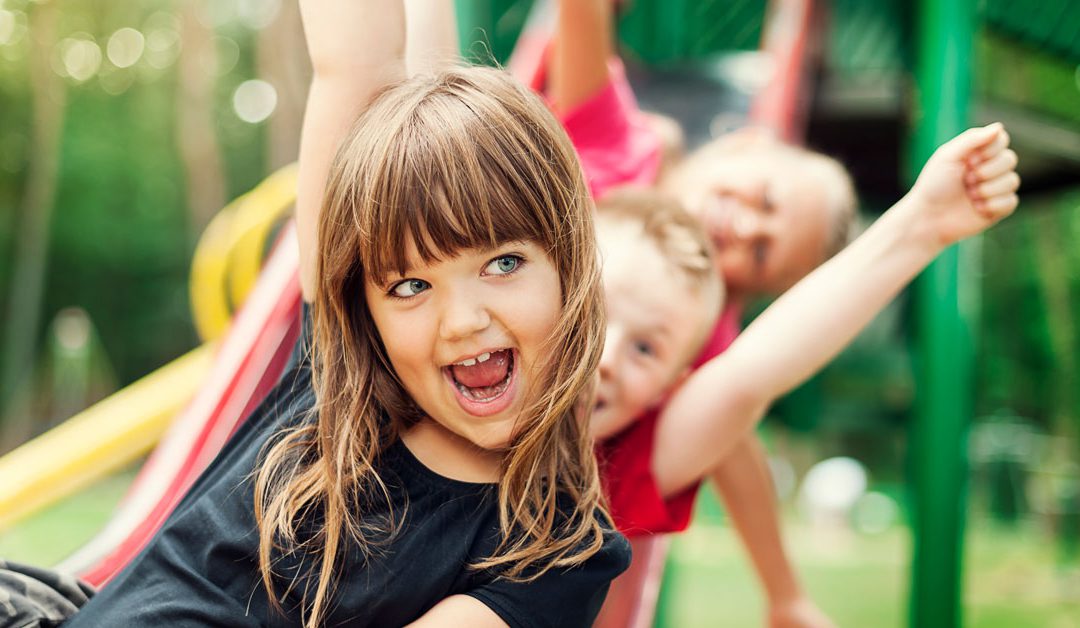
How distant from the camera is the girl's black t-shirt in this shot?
40.2 inches

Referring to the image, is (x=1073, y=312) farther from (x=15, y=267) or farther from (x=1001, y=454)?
(x=15, y=267)

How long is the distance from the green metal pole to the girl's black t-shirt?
1023 mm

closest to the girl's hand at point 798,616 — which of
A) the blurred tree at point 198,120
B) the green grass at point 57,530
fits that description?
the green grass at point 57,530

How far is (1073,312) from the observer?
14.0 meters

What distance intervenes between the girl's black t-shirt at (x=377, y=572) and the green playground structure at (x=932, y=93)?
57 cm

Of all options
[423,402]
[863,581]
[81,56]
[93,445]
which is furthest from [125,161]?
[423,402]

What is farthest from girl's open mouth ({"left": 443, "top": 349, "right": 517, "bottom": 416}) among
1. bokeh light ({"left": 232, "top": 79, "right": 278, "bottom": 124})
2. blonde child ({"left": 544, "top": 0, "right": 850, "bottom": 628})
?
bokeh light ({"left": 232, "top": 79, "right": 278, "bottom": 124})

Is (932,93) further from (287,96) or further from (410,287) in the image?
(287,96)

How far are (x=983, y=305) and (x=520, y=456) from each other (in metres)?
15.4

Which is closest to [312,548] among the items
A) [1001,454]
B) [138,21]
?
[1001,454]

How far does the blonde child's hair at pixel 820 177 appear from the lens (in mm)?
2125

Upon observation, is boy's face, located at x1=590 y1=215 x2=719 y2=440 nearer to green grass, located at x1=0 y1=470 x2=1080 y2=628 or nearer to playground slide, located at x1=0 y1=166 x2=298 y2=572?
playground slide, located at x1=0 y1=166 x2=298 y2=572

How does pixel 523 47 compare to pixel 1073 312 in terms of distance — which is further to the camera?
pixel 1073 312

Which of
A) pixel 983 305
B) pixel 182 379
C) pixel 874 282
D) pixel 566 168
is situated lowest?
pixel 983 305
